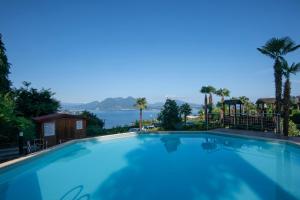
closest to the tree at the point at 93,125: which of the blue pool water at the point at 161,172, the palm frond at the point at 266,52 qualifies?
the blue pool water at the point at 161,172

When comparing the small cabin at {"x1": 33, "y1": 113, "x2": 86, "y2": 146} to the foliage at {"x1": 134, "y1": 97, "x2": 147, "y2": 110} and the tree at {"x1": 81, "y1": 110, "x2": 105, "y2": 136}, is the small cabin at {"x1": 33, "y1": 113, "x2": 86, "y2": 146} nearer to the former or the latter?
the tree at {"x1": 81, "y1": 110, "x2": 105, "y2": 136}

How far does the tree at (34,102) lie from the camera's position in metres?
19.4

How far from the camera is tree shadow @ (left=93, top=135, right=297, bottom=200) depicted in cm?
669

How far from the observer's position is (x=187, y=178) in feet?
27.2

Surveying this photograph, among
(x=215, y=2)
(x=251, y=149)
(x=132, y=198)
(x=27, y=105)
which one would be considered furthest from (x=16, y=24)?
(x=251, y=149)

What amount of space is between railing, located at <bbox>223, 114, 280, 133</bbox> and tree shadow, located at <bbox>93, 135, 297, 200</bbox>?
459 cm

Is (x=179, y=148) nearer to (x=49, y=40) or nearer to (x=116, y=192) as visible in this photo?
(x=116, y=192)

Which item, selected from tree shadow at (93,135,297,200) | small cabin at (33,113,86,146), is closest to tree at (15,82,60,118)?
small cabin at (33,113,86,146)

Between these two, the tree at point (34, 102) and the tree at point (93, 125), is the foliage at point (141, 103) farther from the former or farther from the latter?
the tree at point (34, 102)

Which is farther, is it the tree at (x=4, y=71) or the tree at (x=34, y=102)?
the tree at (x=34, y=102)

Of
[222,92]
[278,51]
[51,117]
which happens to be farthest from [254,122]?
[222,92]

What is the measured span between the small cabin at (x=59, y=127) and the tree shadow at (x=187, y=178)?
578 centimetres

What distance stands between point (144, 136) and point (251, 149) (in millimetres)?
8454

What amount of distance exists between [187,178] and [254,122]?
10.6 meters
